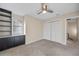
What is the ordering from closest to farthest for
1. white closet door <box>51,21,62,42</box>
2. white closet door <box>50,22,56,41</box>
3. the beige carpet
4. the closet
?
1. the beige carpet
2. white closet door <box>51,21,62,42</box>
3. the closet
4. white closet door <box>50,22,56,41</box>

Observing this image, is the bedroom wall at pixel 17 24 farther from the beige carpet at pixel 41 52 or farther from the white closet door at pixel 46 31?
the white closet door at pixel 46 31

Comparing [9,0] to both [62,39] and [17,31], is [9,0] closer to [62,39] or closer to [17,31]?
[17,31]

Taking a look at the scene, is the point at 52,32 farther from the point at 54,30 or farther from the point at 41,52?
the point at 41,52

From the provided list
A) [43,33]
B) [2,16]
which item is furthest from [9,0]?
[43,33]

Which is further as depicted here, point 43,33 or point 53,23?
point 43,33

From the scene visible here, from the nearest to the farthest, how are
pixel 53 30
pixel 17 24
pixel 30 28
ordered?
pixel 17 24 < pixel 30 28 < pixel 53 30

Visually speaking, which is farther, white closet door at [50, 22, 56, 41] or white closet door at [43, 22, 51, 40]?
white closet door at [43, 22, 51, 40]

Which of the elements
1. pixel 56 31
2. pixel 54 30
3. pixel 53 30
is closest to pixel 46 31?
pixel 53 30

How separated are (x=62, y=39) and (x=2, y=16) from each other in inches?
146

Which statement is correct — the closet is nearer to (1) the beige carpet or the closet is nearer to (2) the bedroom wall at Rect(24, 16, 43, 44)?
(2) the bedroom wall at Rect(24, 16, 43, 44)

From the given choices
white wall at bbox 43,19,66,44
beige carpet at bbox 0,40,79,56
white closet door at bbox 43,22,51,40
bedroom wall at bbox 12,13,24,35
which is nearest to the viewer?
beige carpet at bbox 0,40,79,56

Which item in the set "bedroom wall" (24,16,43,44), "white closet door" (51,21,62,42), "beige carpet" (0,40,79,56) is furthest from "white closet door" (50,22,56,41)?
"beige carpet" (0,40,79,56)

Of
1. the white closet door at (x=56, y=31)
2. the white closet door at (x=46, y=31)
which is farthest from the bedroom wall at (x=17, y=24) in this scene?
the white closet door at (x=46, y=31)

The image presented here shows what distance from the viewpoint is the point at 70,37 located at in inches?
322
